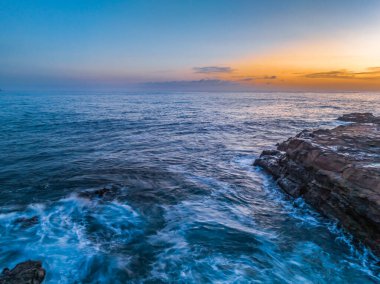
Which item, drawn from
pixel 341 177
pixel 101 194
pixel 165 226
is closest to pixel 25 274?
pixel 165 226

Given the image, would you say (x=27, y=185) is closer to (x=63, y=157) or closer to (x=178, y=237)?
(x=63, y=157)

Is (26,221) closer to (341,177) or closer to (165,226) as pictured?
(165,226)

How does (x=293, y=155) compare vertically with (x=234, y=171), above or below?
above

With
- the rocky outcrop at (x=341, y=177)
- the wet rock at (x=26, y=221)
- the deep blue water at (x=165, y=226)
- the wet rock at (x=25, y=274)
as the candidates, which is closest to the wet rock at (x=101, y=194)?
the deep blue water at (x=165, y=226)

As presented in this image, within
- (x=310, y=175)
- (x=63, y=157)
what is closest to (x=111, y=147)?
(x=63, y=157)

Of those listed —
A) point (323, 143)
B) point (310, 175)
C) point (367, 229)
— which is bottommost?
point (367, 229)

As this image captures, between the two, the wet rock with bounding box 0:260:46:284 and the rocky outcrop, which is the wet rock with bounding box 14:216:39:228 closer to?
the wet rock with bounding box 0:260:46:284

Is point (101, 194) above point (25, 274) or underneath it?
underneath
